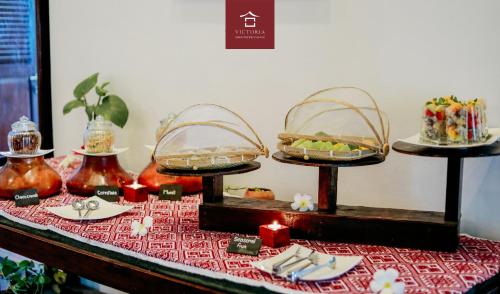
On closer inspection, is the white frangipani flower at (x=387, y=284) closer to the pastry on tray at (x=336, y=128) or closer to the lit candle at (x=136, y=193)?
the pastry on tray at (x=336, y=128)

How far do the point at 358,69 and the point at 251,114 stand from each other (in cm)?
43

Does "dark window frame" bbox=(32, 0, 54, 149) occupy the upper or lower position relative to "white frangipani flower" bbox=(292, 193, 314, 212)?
upper

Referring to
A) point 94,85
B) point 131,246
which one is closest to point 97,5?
point 94,85

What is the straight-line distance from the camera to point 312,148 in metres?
1.64

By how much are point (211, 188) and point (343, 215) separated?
378 mm

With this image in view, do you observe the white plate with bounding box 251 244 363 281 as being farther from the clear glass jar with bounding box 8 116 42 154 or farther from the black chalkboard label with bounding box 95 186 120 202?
the clear glass jar with bounding box 8 116 42 154

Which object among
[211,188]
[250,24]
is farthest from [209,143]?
[250,24]

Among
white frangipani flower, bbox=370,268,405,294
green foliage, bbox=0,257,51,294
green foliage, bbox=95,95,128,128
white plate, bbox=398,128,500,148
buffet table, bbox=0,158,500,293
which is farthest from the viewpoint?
green foliage, bbox=0,257,51,294

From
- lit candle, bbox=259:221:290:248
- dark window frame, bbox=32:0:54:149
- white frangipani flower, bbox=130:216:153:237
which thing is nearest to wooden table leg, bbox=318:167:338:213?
lit candle, bbox=259:221:290:248

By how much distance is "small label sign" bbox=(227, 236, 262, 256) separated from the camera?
5.17 ft

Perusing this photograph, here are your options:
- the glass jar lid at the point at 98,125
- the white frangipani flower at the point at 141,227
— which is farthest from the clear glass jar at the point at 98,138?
the white frangipani flower at the point at 141,227

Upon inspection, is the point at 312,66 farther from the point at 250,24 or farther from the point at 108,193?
the point at 108,193

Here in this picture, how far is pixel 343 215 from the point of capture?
163cm

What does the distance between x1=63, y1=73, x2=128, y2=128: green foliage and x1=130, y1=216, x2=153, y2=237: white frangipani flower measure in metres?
0.77
